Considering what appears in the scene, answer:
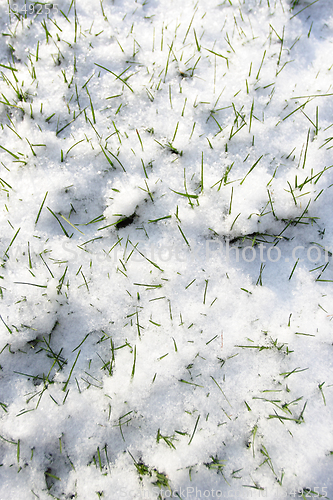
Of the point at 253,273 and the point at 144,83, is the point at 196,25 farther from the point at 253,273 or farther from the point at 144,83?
the point at 253,273

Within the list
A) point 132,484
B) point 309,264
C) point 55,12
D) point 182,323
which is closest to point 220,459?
point 132,484

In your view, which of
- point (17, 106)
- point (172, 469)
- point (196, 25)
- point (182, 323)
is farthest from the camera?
point (196, 25)

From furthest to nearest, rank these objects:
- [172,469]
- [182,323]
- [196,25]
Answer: [196,25] < [182,323] < [172,469]

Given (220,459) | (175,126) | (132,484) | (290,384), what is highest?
(175,126)

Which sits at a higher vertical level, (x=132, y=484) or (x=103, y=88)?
(x=103, y=88)

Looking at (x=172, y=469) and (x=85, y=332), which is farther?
(x=85, y=332)

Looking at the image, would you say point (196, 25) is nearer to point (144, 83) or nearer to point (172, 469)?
point (144, 83)
